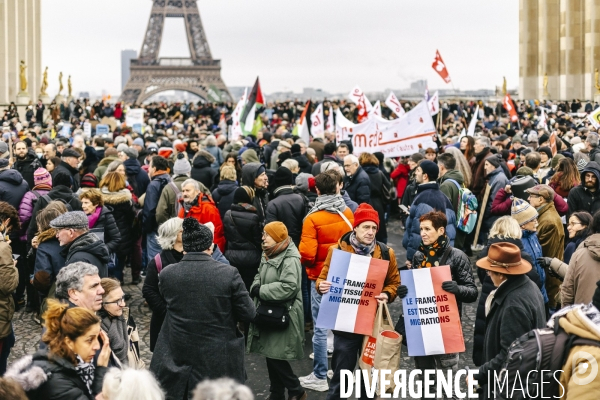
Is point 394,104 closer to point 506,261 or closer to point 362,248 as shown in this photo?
point 362,248

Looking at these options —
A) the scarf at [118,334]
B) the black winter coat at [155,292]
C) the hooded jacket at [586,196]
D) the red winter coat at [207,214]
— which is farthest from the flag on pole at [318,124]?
the scarf at [118,334]

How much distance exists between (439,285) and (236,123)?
42.0ft

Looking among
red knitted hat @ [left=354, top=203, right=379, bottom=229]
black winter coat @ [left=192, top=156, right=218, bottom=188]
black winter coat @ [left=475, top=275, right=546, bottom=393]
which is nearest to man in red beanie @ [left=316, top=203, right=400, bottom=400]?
red knitted hat @ [left=354, top=203, right=379, bottom=229]

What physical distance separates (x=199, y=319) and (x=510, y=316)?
192 centimetres

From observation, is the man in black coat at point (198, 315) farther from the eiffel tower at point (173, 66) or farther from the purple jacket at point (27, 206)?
the eiffel tower at point (173, 66)

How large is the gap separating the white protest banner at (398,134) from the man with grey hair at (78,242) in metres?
7.37

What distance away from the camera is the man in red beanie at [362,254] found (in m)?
6.13

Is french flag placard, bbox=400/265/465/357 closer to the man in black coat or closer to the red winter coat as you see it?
the man in black coat

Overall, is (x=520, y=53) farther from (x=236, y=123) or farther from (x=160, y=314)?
(x=160, y=314)

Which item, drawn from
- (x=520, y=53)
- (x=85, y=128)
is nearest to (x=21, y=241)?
(x=85, y=128)

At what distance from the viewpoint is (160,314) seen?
649 centimetres

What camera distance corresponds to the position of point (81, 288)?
16.6 feet

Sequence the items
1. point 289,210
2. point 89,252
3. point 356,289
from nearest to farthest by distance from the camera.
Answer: point 356,289 < point 89,252 < point 289,210

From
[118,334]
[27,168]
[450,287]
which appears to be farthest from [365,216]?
[27,168]
